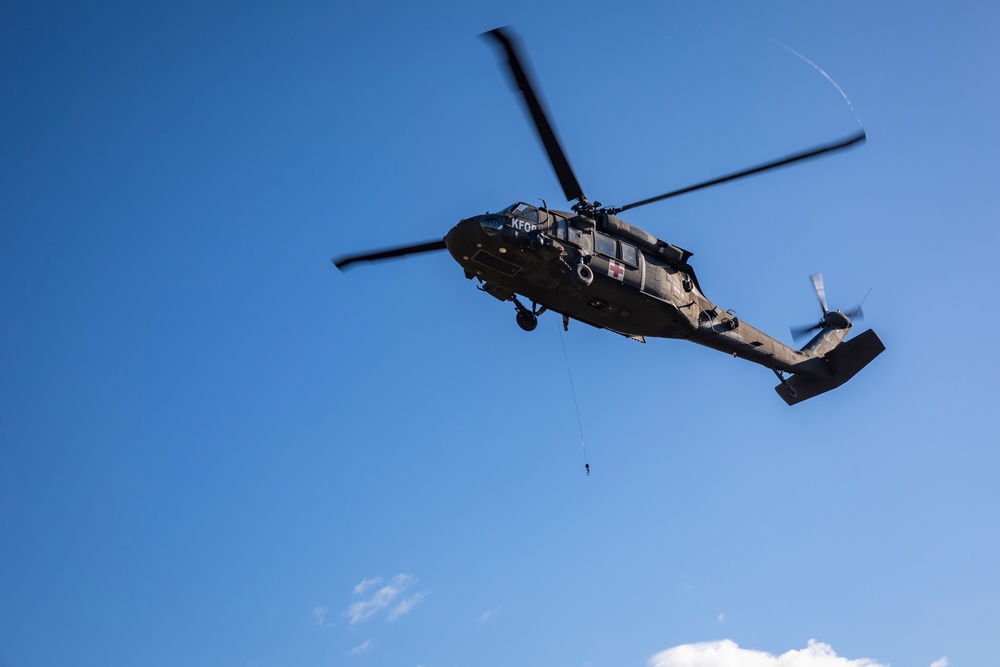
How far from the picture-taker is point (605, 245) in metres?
25.4

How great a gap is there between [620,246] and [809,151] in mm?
5601

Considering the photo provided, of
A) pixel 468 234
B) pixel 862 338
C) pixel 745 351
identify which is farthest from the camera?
pixel 862 338

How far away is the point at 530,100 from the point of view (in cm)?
2245

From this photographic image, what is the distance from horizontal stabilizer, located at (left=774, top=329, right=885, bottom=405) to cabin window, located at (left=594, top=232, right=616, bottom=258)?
10.5m

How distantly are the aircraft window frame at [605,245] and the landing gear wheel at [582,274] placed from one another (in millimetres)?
850

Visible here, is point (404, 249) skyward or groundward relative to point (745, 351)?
skyward

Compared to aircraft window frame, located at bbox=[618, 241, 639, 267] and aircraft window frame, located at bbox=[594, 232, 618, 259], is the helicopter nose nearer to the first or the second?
aircraft window frame, located at bbox=[594, 232, 618, 259]

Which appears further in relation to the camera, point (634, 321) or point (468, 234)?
point (634, 321)

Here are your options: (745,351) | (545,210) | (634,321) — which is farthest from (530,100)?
(745,351)

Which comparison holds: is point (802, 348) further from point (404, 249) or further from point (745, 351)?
point (404, 249)

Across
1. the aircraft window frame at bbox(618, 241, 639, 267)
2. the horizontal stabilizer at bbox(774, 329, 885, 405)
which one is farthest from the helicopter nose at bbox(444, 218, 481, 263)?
the horizontal stabilizer at bbox(774, 329, 885, 405)

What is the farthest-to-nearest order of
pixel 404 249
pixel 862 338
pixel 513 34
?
pixel 862 338 < pixel 404 249 < pixel 513 34

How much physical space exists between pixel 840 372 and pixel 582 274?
13024mm

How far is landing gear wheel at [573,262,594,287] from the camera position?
24328mm
